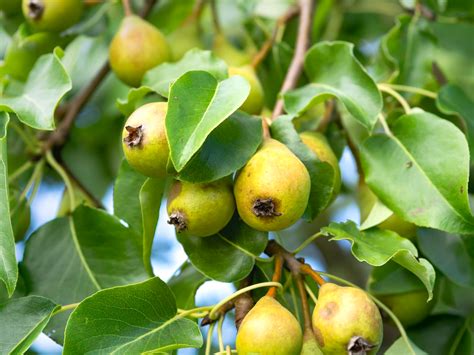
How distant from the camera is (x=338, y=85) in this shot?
4.42ft

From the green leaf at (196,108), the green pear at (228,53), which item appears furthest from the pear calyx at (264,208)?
the green pear at (228,53)

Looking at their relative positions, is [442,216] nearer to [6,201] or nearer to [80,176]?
[6,201]

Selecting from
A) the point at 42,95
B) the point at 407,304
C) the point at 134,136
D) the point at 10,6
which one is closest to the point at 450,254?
the point at 407,304

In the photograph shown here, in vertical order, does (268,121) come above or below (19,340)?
above

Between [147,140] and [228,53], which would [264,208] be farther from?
[228,53]

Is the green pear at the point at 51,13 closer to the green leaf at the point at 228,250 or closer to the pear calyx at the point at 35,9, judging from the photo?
the pear calyx at the point at 35,9

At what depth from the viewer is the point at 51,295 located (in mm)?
1302

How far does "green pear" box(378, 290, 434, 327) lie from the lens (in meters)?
1.37

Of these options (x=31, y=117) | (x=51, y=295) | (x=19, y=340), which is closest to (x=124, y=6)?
(x=31, y=117)

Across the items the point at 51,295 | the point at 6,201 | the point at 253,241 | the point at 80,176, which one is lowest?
the point at 80,176

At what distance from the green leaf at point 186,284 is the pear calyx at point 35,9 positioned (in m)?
0.53

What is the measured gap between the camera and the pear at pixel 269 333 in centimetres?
99

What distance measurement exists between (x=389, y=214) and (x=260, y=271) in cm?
20

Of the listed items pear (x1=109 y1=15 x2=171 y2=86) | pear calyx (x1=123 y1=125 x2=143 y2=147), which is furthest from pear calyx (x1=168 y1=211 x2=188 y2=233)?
pear (x1=109 y1=15 x2=171 y2=86)
